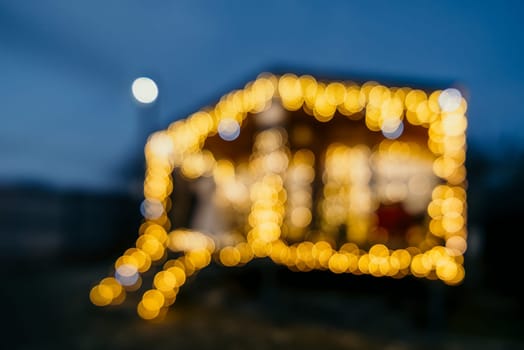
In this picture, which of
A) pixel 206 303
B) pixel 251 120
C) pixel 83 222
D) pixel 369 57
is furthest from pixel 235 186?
pixel 369 57

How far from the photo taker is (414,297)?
593 cm

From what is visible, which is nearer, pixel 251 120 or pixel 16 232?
pixel 251 120

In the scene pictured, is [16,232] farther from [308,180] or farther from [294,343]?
[294,343]

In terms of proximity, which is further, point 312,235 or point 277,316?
point 312,235

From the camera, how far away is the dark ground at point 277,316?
14.4 feet

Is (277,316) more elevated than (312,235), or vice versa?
(312,235)

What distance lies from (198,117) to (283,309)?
364 centimetres

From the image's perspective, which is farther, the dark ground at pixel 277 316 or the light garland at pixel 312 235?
the light garland at pixel 312 235

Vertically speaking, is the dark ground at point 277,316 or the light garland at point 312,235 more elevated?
the light garland at point 312,235

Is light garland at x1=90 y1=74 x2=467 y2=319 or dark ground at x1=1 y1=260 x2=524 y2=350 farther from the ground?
light garland at x1=90 y1=74 x2=467 y2=319

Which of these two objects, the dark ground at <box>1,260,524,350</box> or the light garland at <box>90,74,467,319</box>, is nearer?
the dark ground at <box>1,260,524,350</box>

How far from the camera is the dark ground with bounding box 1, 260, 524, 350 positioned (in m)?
4.38

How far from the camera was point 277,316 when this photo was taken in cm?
536

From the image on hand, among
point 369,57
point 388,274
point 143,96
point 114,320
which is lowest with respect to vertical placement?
point 114,320
